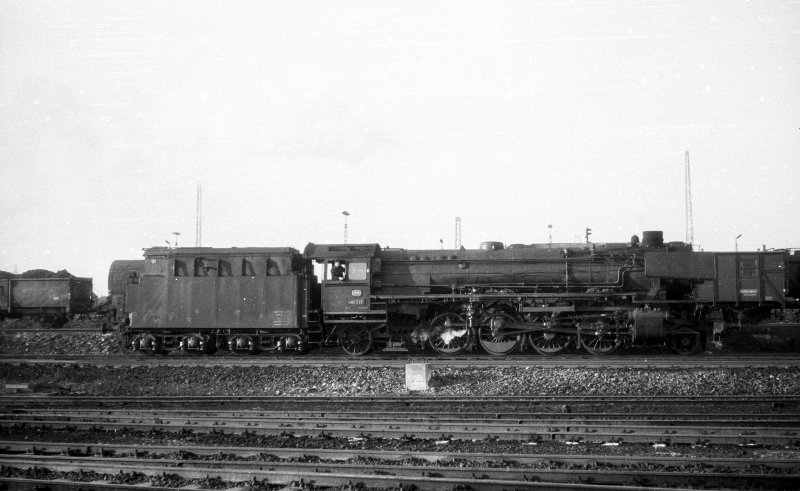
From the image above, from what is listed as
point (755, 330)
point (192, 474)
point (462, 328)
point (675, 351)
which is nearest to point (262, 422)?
point (192, 474)

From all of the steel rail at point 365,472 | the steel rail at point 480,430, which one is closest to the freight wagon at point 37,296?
the steel rail at point 480,430

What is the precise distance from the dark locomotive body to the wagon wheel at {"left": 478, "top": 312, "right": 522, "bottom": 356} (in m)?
5.34

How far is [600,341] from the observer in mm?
18984

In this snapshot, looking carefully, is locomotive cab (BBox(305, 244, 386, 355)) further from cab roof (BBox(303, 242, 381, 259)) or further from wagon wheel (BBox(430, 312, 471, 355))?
wagon wheel (BBox(430, 312, 471, 355))

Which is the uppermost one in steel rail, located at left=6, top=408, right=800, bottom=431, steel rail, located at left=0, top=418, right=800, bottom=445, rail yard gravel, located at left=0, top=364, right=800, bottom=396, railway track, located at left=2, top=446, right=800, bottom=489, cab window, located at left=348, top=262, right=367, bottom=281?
cab window, located at left=348, top=262, right=367, bottom=281

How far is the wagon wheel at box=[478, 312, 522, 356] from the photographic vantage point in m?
19.0

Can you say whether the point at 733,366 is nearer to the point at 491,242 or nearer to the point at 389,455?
the point at 491,242

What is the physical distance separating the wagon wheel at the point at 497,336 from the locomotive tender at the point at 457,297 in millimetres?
36

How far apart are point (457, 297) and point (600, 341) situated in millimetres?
4604

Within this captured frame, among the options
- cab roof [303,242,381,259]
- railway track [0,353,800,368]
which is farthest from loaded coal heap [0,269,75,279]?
cab roof [303,242,381,259]

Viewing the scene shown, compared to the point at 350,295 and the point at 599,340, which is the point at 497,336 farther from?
the point at 350,295

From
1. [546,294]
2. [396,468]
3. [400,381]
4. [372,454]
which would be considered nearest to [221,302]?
[400,381]

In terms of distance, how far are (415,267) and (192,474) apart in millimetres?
12622

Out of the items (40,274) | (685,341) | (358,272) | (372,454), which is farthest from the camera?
(40,274)
